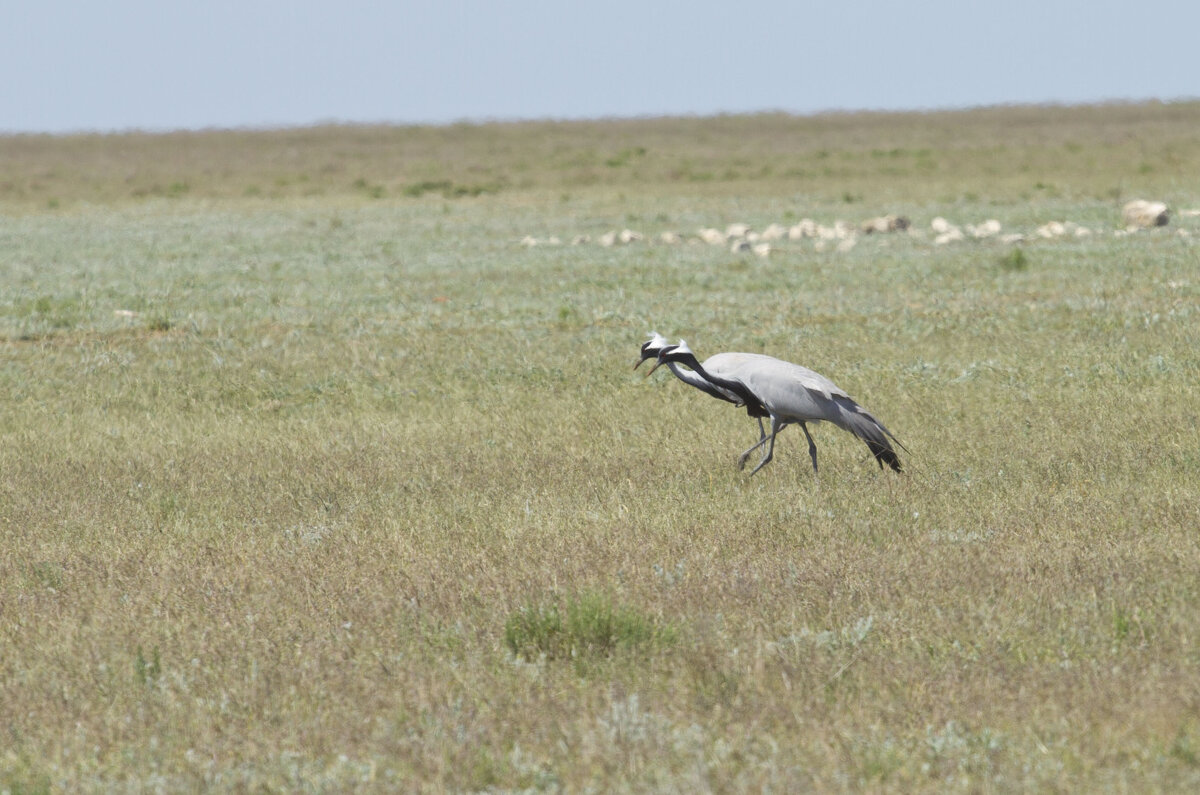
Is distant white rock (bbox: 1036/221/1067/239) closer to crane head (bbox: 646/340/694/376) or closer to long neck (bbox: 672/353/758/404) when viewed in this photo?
long neck (bbox: 672/353/758/404)

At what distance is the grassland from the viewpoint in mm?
4609

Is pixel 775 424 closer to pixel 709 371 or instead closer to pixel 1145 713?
pixel 709 371

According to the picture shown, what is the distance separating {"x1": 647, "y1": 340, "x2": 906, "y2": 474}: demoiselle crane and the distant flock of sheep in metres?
18.3

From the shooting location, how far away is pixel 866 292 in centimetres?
2061

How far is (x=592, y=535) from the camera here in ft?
25.2

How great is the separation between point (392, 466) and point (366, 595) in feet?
13.8

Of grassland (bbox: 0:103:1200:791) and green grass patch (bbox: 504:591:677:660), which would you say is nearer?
grassland (bbox: 0:103:1200:791)

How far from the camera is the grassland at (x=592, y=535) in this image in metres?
4.61

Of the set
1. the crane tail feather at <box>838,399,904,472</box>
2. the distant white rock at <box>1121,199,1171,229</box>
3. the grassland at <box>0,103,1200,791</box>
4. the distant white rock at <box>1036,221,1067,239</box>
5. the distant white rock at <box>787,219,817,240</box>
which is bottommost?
the grassland at <box>0,103,1200,791</box>

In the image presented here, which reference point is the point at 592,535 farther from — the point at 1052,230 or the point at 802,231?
the point at 802,231

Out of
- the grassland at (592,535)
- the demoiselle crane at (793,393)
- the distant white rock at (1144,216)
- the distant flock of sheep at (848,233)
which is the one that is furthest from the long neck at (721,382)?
the distant white rock at (1144,216)

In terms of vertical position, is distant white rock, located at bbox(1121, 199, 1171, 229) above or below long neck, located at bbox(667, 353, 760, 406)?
above

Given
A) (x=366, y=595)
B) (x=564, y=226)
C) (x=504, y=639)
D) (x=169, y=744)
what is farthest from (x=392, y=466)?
(x=564, y=226)

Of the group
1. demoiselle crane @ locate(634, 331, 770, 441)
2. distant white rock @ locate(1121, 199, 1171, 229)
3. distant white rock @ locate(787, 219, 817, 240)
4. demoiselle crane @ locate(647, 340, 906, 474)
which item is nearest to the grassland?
demoiselle crane @ locate(647, 340, 906, 474)
